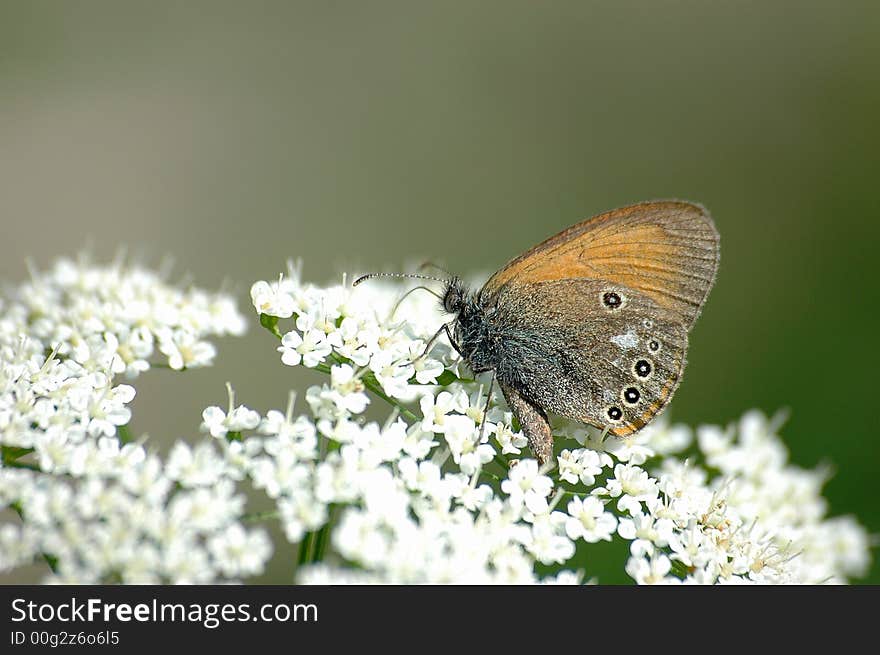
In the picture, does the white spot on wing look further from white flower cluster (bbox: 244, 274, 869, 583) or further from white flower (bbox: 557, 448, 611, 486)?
white flower (bbox: 557, 448, 611, 486)

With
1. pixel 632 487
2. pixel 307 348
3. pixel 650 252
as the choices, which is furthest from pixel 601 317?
pixel 307 348

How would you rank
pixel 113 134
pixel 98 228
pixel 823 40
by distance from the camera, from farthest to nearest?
pixel 823 40, pixel 113 134, pixel 98 228

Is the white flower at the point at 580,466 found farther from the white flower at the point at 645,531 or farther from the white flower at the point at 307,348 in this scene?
the white flower at the point at 307,348

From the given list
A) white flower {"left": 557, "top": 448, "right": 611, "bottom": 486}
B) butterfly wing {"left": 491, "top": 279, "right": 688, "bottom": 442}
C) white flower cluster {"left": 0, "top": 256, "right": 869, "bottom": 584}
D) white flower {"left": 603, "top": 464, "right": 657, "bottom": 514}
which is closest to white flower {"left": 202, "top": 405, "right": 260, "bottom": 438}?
white flower cluster {"left": 0, "top": 256, "right": 869, "bottom": 584}

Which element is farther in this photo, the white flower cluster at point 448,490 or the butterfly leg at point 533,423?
the butterfly leg at point 533,423

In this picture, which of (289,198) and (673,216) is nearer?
(673,216)

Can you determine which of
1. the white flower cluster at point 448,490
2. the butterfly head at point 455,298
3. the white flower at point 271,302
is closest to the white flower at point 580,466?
the white flower cluster at point 448,490
